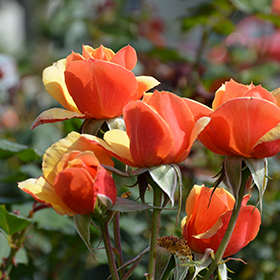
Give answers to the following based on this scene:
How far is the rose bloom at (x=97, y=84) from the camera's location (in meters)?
0.34

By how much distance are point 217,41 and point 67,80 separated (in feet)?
4.27

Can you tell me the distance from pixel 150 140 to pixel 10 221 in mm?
255

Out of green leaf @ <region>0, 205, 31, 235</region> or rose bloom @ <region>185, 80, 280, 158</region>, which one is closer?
rose bloom @ <region>185, 80, 280, 158</region>

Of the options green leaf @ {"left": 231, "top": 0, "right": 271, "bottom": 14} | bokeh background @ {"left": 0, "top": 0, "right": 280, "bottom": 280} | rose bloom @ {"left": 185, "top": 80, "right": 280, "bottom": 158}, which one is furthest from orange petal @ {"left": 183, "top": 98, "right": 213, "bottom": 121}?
green leaf @ {"left": 231, "top": 0, "right": 271, "bottom": 14}

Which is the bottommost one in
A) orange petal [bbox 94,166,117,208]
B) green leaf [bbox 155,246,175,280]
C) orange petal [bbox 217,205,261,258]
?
green leaf [bbox 155,246,175,280]

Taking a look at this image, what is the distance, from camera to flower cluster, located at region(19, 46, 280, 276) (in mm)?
299

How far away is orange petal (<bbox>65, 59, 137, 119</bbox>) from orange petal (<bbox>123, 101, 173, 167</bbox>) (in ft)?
0.15

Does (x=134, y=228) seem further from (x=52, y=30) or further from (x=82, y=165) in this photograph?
(x=52, y=30)

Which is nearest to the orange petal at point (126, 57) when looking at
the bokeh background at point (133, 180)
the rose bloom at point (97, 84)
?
the rose bloom at point (97, 84)

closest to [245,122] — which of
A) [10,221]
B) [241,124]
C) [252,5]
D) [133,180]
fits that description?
[241,124]

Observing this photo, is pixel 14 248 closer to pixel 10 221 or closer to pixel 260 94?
pixel 10 221

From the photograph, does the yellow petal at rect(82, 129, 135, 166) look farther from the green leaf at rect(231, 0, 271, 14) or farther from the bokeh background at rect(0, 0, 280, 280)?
the green leaf at rect(231, 0, 271, 14)

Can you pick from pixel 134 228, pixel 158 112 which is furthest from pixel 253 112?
pixel 134 228

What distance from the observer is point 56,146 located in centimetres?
32
